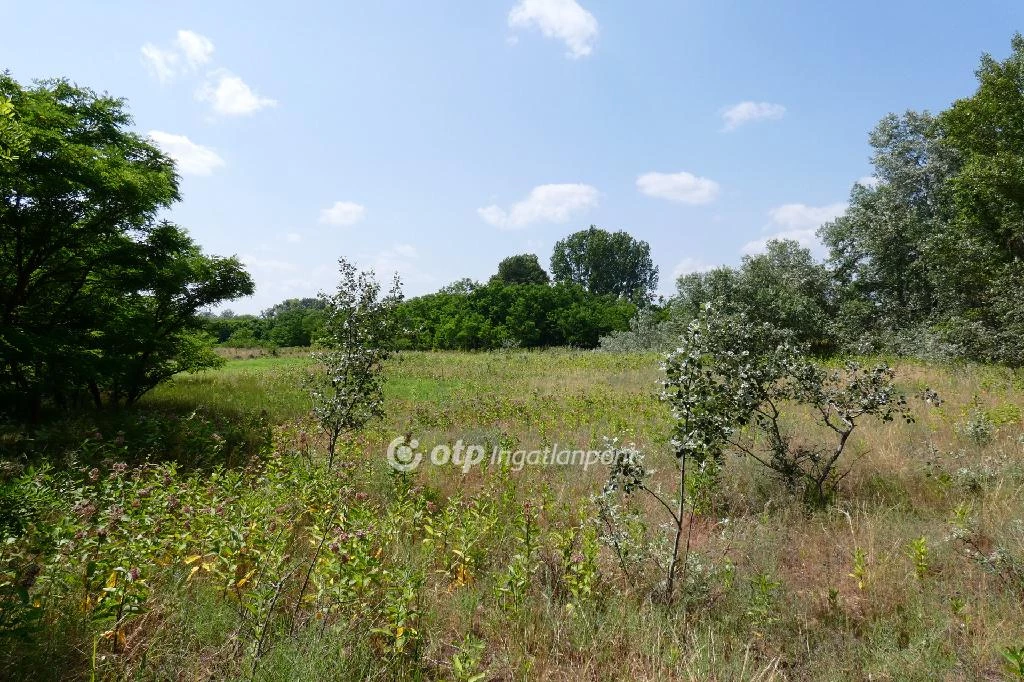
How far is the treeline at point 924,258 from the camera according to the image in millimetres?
16391

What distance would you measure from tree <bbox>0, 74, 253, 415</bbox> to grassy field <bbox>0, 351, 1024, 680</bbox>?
2789 mm

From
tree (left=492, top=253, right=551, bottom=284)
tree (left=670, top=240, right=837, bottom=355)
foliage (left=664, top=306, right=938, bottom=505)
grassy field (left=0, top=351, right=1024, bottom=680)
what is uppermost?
tree (left=492, top=253, right=551, bottom=284)

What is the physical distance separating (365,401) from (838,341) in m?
Answer: 24.9

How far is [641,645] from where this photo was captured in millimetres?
3367

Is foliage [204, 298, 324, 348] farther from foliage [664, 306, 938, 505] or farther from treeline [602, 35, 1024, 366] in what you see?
foliage [664, 306, 938, 505]

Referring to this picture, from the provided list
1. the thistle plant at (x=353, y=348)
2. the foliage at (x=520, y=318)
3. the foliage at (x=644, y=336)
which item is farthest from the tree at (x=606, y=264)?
the thistle plant at (x=353, y=348)

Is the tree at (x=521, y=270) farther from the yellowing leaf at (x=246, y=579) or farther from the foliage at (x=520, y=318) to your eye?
the yellowing leaf at (x=246, y=579)

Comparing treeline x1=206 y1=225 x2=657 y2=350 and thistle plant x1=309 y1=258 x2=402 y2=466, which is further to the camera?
treeline x1=206 y1=225 x2=657 y2=350

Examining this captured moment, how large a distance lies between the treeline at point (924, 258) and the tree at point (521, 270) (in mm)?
40424

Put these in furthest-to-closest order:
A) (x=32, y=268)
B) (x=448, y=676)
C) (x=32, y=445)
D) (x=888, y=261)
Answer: (x=888, y=261)
(x=32, y=268)
(x=32, y=445)
(x=448, y=676)

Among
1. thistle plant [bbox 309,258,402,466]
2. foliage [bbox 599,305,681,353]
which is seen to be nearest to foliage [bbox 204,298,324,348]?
foliage [bbox 599,305,681,353]

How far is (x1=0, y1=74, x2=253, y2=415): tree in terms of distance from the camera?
26.2 feet

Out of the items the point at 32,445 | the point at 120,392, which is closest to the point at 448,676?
the point at 32,445

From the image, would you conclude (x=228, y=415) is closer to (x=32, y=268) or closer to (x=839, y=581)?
(x=32, y=268)
